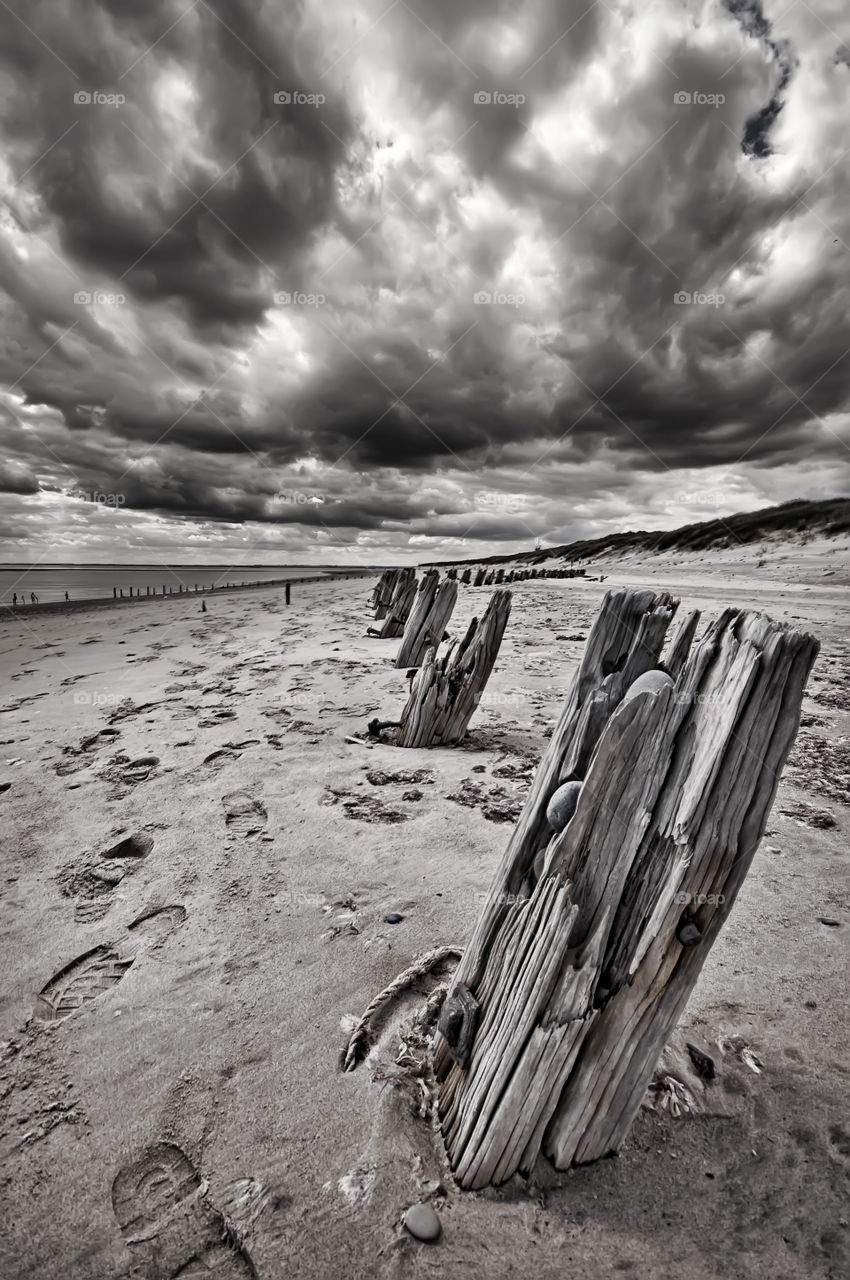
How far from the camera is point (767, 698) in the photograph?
160cm

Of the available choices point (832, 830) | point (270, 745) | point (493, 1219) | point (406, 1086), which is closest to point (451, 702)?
point (270, 745)

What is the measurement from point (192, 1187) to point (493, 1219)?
→ 101cm

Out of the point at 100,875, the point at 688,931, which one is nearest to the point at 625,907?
the point at 688,931

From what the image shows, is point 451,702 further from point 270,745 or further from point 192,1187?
point 192,1187

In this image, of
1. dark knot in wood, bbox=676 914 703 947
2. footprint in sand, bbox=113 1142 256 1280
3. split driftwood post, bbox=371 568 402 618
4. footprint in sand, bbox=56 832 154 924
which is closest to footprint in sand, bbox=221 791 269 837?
footprint in sand, bbox=56 832 154 924

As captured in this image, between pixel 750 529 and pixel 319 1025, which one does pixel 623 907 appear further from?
pixel 750 529

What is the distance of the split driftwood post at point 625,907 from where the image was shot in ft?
5.46

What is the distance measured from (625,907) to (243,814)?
3.21 metres

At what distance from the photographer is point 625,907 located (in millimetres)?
1794

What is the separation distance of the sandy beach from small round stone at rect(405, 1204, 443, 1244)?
0.9 inches

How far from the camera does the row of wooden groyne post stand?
166cm

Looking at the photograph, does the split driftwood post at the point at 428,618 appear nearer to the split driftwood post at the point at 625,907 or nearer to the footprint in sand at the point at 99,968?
the footprint in sand at the point at 99,968

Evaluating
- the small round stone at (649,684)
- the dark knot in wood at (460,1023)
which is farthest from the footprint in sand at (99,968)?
the small round stone at (649,684)

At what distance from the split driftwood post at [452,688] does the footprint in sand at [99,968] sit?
286cm
